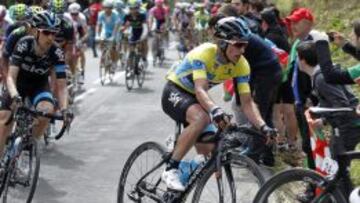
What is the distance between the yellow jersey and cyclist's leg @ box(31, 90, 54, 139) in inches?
71.0

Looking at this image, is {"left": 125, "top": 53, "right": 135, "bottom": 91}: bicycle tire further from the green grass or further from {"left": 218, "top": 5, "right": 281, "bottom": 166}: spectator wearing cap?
{"left": 218, "top": 5, "right": 281, "bottom": 166}: spectator wearing cap

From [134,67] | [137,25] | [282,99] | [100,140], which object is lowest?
[100,140]

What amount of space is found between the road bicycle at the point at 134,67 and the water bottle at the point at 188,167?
1042cm

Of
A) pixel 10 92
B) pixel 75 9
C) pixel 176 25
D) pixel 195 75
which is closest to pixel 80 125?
pixel 75 9

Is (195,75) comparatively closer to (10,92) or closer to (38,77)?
(10,92)

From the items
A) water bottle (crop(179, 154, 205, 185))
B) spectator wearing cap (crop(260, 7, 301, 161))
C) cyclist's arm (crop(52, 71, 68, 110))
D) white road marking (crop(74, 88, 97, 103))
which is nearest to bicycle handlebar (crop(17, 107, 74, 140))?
cyclist's arm (crop(52, 71, 68, 110))

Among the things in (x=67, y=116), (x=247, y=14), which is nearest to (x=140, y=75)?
(x=247, y=14)

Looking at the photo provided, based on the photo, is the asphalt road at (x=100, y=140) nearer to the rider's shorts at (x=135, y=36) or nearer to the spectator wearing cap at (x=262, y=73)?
the rider's shorts at (x=135, y=36)

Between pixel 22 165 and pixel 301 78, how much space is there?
3044mm

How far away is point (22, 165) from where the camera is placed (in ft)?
23.0

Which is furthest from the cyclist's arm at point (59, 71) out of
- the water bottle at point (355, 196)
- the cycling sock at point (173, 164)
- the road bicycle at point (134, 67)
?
the road bicycle at point (134, 67)

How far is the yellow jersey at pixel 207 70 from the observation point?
6105 millimetres

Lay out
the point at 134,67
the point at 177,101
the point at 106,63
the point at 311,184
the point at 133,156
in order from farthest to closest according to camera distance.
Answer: the point at 106,63 < the point at 134,67 < the point at 133,156 < the point at 177,101 < the point at 311,184

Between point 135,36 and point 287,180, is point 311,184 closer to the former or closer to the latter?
point 287,180
